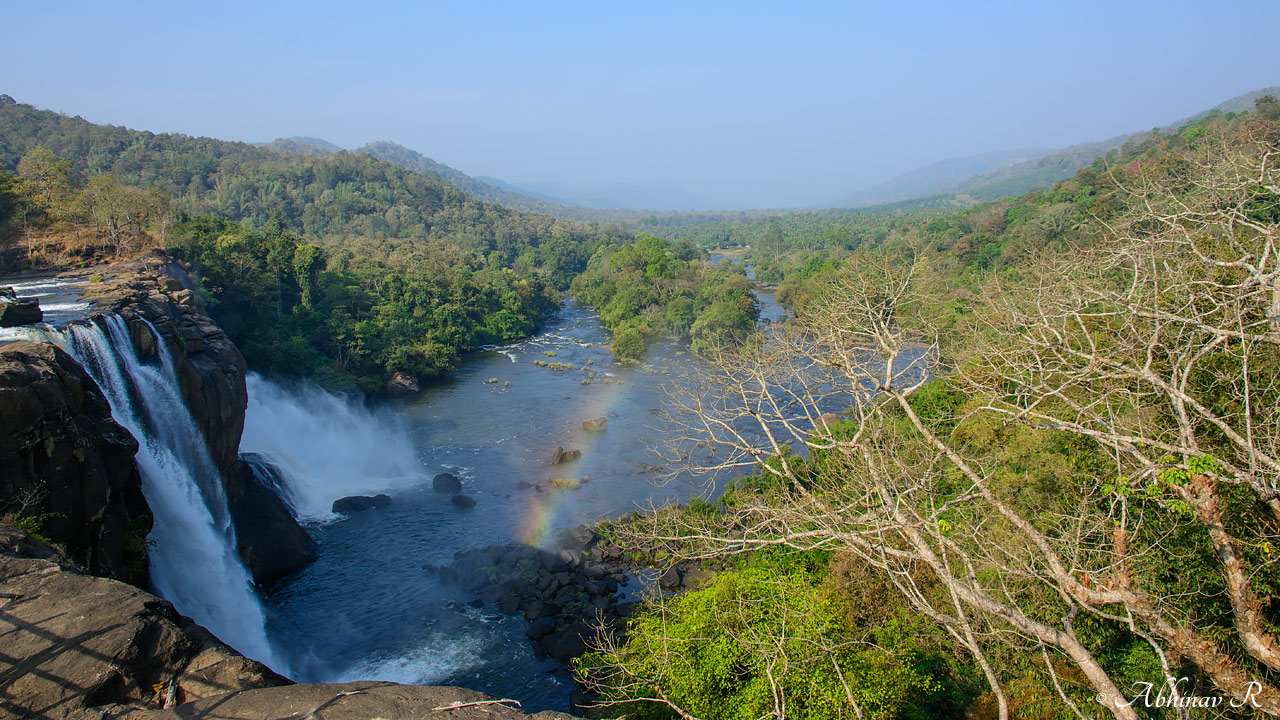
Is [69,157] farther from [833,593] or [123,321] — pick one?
[833,593]

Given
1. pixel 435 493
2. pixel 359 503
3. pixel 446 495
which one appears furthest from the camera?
pixel 435 493

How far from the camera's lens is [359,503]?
22.6 meters

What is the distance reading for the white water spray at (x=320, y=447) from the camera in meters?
23.5

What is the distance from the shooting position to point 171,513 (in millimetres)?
14672

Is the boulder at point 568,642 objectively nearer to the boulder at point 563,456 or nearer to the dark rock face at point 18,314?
the boulder at point 563,456

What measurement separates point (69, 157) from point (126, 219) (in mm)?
59981

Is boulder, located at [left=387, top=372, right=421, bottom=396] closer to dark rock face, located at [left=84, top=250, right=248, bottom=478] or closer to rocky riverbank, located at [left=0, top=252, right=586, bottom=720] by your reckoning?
dark rock face, located at [left=84, top=250, right=248, bottom=478]

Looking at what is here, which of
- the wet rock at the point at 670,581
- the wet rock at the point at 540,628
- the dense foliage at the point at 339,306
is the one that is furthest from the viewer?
the dense foliage at the point at 339,306

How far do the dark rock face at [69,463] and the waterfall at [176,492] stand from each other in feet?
3.33

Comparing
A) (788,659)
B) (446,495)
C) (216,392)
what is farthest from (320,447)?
(788,659)

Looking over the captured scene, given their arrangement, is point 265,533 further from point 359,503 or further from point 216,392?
point 359,503

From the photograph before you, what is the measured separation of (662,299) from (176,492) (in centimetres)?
4420

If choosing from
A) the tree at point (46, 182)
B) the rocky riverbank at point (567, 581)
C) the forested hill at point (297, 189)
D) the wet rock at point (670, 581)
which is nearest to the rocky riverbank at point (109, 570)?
the rocky riverbank at point (567, 581)

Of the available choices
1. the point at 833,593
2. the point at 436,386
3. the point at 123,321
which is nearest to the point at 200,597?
the point at 123,321
